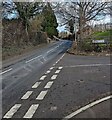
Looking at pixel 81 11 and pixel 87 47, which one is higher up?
pixel 81 11

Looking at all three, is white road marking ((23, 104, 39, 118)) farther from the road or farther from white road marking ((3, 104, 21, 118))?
white road marking ((3, 104, 21, 118))

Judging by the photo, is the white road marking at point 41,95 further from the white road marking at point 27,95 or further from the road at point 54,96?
the white road marking at point 27,95

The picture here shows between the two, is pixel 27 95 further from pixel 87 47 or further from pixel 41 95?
pixel 87 47

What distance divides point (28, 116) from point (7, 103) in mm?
1410

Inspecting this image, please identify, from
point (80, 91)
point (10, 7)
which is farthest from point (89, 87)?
point (10, 7)

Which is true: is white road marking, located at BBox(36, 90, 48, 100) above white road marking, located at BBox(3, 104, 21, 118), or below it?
below

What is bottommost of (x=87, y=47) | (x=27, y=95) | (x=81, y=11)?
(x=27, y=95)

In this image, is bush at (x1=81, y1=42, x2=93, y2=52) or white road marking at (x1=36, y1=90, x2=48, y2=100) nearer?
white road marking at (x1=36, y1=90, x2=48, y2=100)

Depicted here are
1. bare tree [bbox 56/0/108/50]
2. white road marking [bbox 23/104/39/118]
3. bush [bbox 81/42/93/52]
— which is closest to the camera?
white road marking [bbox 23/104/39/118]

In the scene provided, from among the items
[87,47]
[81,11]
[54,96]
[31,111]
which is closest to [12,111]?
[31,111]

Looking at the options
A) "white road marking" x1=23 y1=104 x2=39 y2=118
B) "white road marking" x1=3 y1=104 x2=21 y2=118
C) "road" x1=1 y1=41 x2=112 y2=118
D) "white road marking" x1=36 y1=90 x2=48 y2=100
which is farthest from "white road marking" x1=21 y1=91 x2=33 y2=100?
"white road marking" x1=23 y1=104 x2=39 y2=118

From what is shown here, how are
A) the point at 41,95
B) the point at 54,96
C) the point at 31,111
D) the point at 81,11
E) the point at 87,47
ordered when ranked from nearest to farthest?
the point at 31,111 → the point at 54,96 → the point at 41,95 → the point at 87,47 → the point at 81,11

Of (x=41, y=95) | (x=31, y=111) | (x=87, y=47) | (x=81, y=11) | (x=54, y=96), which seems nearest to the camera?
(x=31, y=111)

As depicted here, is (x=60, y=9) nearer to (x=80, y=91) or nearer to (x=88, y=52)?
(x=88, y=52)
